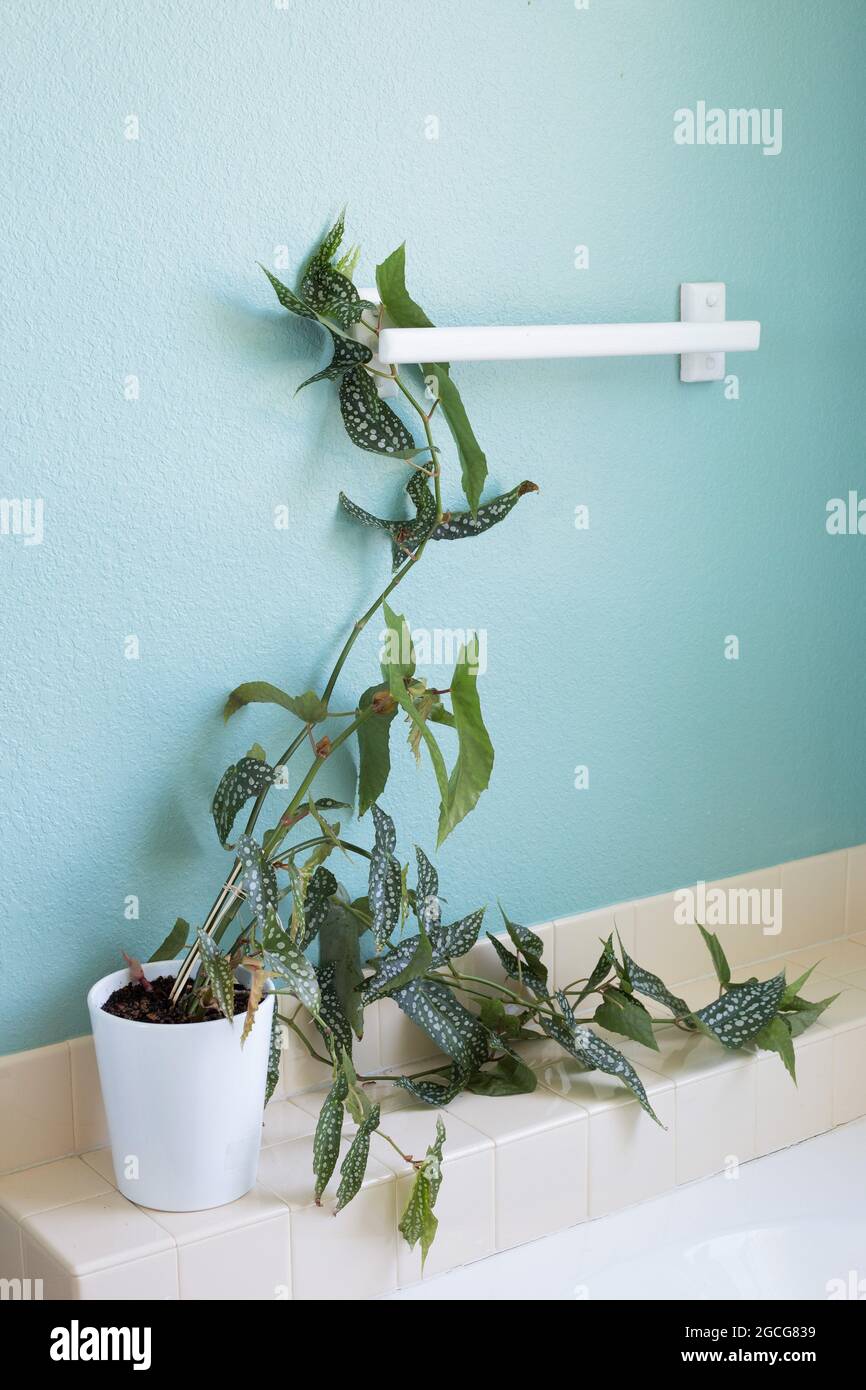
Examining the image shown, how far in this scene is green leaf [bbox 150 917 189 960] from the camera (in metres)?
1.35

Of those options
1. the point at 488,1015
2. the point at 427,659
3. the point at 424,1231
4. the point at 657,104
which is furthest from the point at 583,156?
the point at 424,1231

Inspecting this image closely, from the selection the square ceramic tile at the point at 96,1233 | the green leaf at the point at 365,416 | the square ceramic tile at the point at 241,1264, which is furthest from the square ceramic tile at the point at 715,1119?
the green leaf at the point at 365,416

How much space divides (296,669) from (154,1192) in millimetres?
491

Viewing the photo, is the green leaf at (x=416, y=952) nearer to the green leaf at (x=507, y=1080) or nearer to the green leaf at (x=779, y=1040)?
the green leaf at (x=507, y=1080)

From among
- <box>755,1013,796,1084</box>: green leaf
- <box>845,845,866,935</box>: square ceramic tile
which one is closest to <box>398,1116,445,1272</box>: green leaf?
<box>755,1013,796,1084</box>: green leaf

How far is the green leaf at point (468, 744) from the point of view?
1.24m

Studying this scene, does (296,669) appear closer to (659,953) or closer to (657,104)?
(659,953)

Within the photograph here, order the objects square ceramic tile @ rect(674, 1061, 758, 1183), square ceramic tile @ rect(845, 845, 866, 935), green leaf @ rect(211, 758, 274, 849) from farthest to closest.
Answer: square ceramic tile @ rect(845, 845, 866, 935)
square ceramic tile @ rect(674, 1061, 758, 1183)
green leaf @ rect(211, 758, 274, 849)

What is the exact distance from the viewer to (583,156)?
155 centimetres

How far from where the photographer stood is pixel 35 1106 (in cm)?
133

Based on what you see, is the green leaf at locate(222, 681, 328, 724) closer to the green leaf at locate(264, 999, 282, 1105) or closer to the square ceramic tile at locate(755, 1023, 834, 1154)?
the green leaf at locate(264, 999, 282, 1105)

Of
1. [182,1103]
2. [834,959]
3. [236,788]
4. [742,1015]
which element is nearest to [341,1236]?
[182,1103]

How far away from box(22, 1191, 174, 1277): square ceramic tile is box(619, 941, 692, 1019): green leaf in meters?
0.55

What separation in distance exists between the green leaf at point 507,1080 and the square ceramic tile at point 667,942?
0.96 ft
